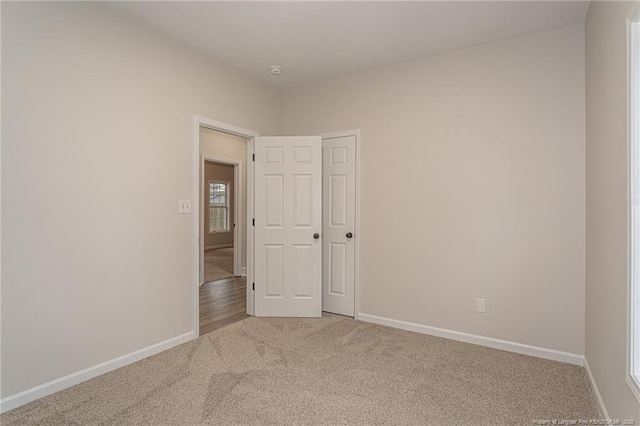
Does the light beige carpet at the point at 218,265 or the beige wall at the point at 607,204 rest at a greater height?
the beige wall at the point at 607,204

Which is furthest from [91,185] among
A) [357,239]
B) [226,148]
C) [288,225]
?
[226,148]

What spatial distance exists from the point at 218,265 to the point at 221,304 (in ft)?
10.6

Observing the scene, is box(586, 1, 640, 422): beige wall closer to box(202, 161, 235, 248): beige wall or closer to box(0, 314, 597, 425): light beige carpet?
box(0, 314, 597, 425): light beige carpet

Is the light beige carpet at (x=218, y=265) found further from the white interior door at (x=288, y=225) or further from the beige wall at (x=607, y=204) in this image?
the beige wall at (x=607, y=204)

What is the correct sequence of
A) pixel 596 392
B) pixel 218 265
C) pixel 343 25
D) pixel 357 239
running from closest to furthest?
pixel 596 392, pixel 343 25, pixel 357 239, pixel 218 265

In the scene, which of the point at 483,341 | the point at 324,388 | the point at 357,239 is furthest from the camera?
the point at 357,239

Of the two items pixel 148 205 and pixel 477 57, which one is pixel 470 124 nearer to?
pixel 477 57

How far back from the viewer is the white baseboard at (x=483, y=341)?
2.83 meters

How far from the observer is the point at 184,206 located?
3230 millimetres

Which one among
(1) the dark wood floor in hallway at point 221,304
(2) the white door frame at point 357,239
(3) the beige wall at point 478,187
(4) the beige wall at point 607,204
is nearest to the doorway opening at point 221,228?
(1) the dark wood floor in hallway at point 221,304

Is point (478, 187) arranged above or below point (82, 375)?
above

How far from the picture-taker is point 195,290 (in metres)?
3.34

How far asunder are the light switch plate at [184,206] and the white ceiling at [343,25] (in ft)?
4.84

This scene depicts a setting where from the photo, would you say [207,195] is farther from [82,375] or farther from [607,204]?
[607,204]
